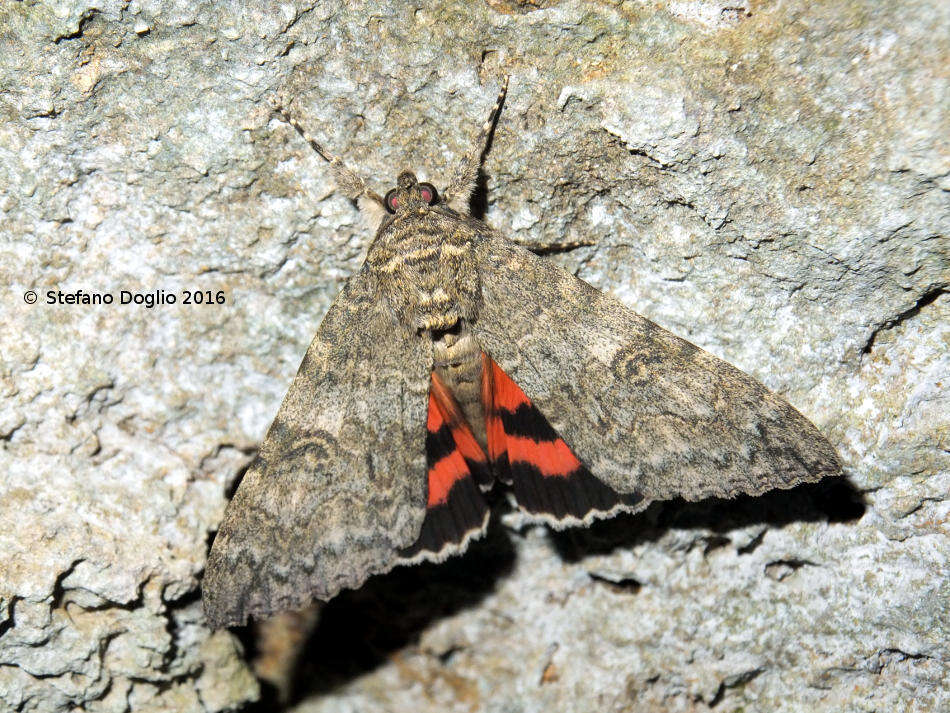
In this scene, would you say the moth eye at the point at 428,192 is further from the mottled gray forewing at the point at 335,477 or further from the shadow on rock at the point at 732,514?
the shadow on rock at the point at 732,514

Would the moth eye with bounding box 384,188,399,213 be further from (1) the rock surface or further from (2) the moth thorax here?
(2) the moth thorax

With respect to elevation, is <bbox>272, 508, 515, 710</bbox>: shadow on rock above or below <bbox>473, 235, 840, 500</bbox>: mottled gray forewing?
below

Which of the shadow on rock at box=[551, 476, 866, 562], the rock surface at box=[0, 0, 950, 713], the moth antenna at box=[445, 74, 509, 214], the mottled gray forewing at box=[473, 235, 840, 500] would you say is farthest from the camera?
the shadow on rock at box=[551, 476, 866, 562]

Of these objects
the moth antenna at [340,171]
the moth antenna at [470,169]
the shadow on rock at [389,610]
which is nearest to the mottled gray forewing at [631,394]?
the moth antenna at [470,169]

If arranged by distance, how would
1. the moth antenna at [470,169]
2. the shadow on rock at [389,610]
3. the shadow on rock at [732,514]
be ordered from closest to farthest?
the moth antenna at [470,169] → the shadow on rock at [732,514] → the shadow on rock at [389,610]

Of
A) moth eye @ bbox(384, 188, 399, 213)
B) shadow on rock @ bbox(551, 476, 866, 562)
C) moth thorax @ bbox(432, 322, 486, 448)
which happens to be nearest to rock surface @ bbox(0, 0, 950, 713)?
shadow on rock @ bbox(551, 476, 866, 562)

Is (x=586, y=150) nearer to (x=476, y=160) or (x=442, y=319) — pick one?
(x=476, y=160)

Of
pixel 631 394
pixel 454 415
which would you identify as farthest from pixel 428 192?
pixel 631 394
